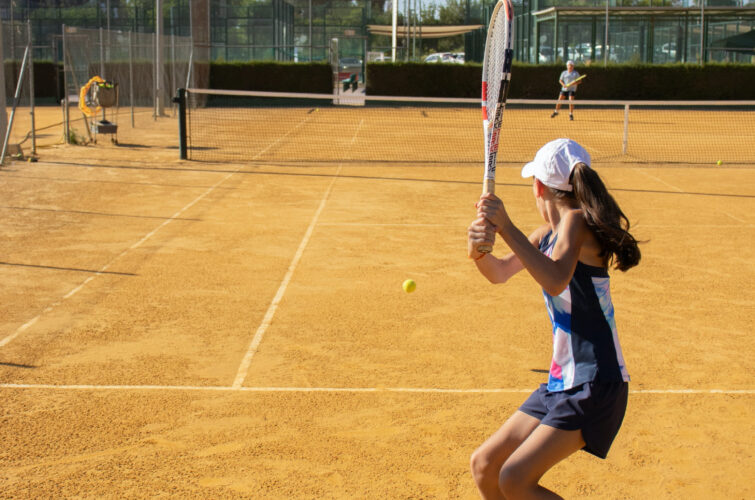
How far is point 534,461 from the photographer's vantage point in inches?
122

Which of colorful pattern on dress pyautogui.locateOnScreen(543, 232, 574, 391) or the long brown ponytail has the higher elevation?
the long brown ponytail

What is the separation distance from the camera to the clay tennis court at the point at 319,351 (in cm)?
466

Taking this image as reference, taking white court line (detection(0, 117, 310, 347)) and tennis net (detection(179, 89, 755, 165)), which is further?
tennis net (detection(179, 89, 755, 165))

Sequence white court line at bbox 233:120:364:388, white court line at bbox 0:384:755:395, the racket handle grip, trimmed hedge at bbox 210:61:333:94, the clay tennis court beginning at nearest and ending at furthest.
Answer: the racket handle grip → the clay tennis court → white court line at bbox 0:384:755:395 → white court line at bbox 233:120:364:388 → trimmed hedge at bbox 210:61:333:94

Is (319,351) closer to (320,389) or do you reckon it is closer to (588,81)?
(320,389)

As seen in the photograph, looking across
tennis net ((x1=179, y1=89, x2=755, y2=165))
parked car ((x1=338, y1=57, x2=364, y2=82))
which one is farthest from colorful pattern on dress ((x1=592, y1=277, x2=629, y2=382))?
parked car ((x1=338, y1=57, x2=364, y2=82))

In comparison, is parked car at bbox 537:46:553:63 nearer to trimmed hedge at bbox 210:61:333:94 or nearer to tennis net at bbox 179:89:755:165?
tennis net at bbox 179:89:755:165

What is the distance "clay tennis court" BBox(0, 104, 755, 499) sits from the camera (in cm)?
466

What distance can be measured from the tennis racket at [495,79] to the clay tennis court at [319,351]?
71.8 inches

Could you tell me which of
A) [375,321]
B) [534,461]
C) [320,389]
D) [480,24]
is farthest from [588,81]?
[534,461]

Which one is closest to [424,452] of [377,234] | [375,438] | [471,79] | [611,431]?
[375,438]

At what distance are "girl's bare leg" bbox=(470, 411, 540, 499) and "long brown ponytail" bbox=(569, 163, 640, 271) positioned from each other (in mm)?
729

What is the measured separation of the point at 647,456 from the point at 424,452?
50.3 inches

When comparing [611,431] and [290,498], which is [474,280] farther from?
[611,431]
